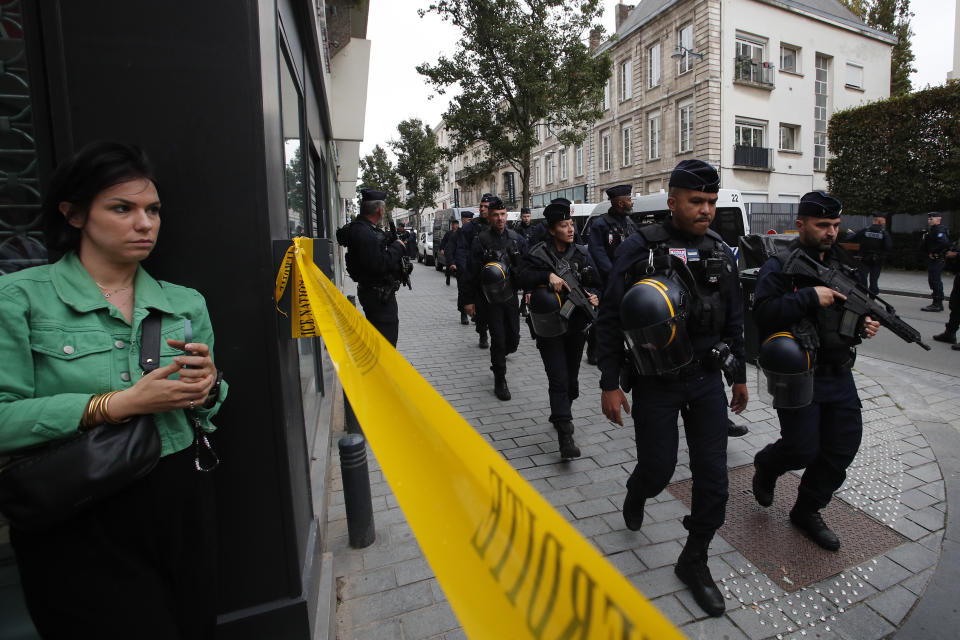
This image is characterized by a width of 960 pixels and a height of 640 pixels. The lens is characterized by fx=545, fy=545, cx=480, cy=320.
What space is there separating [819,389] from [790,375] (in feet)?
0.85

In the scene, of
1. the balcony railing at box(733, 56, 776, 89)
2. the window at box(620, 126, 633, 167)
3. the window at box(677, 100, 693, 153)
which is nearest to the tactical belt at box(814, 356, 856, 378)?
the window at box(677, 100, 693, 153)

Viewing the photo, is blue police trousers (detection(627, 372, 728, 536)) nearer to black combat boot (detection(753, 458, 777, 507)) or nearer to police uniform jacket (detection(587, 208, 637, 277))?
black combat boot (detection(753, 458, 777, 507))

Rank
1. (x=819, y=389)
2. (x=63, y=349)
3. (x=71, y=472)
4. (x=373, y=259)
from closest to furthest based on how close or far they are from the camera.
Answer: (x=71, y=472) → (x=63, y=349) → (x=819, y=389) → (x=373, y=259)

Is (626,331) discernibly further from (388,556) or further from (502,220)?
(502,220)

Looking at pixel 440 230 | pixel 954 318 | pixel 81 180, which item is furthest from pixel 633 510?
pixel 440 230

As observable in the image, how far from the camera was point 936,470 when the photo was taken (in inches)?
161

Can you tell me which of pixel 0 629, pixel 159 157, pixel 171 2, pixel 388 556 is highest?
pixel 171 2

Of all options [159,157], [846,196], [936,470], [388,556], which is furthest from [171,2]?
[846,196]

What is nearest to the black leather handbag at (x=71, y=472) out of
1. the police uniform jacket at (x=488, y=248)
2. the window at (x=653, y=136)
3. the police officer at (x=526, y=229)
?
the police officer at (x=526, y=229)

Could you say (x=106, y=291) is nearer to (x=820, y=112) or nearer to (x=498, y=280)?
(x=498, y=280)

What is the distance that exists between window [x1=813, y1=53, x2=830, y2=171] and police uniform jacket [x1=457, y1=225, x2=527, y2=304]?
28.5m

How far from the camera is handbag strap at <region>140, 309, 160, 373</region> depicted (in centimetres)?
151

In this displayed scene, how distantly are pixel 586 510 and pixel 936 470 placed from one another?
9.08ft

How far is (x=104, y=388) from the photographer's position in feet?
4.73
